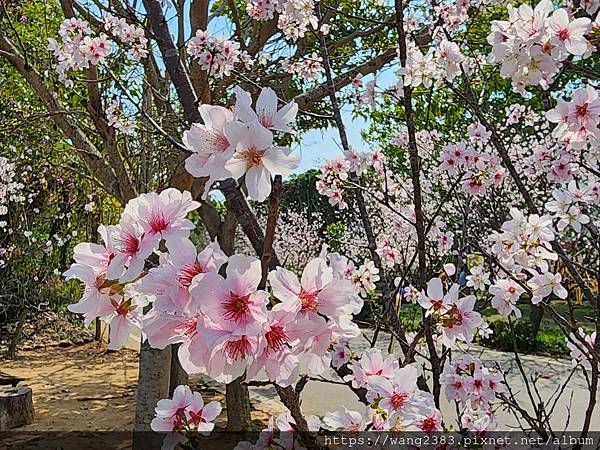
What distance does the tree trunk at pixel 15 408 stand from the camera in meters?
4.46

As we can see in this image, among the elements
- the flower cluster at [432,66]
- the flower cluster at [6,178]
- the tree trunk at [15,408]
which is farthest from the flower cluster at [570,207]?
the flower cluster at [6,178]

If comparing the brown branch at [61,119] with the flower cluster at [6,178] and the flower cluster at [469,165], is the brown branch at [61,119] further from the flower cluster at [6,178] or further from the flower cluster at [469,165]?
the flower cluster at [469,165]

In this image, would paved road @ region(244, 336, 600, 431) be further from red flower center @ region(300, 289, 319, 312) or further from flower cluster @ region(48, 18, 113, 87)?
red flower center @ region(300, 289, 319, 312)

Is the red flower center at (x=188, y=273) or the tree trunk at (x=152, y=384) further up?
the red flower center at (x=188, y=273)

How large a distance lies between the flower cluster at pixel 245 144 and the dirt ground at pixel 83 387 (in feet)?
14.3

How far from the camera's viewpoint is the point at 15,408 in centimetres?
452

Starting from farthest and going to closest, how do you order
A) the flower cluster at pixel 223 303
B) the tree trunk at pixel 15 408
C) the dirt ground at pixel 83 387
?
1. the dirt ground at pixel 83 387
2. the tree trunk at pixel 15 408
3. the flower cluster at pixel 223 303

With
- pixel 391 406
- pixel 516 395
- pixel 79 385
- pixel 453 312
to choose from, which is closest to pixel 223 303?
pixel 391 406

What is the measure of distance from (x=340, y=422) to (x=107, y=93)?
14.3ft

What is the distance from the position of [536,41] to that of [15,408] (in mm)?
4814

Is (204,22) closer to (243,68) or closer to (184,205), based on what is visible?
(243,68)

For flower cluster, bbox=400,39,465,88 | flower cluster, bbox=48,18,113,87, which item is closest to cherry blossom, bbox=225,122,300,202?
flower cluster, bbox=400,39,465,88

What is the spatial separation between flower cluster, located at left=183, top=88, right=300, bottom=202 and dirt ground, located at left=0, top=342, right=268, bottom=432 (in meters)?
4.36

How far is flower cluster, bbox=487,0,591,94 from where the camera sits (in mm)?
1156
